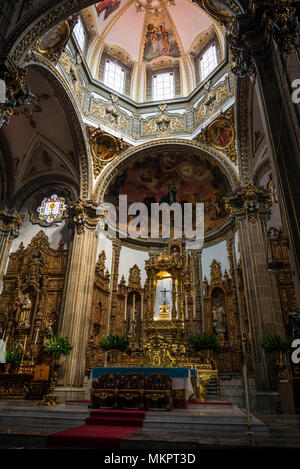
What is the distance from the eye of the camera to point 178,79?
1852 cm

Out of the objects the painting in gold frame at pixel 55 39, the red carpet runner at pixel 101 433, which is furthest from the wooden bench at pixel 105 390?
the painting in gold frame at pixel 55 39

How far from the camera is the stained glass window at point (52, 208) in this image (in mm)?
16094

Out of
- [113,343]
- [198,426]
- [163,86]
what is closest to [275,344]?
[198,426]

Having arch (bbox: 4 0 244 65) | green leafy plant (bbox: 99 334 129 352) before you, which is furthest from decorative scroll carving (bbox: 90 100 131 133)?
green leafy plant (bbox: 99 334 129 352)

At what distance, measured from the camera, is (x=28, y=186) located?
54.3 feet

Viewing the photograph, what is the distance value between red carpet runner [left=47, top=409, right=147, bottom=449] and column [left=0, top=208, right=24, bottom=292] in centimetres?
1071

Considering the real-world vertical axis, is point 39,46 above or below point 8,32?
above

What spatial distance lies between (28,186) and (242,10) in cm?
1321

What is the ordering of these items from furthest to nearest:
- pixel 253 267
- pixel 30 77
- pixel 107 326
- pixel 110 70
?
pixel 110 70
pixel 107 326
pixel 30 77
pixel 253 267

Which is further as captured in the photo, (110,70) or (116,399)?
(110,70)
